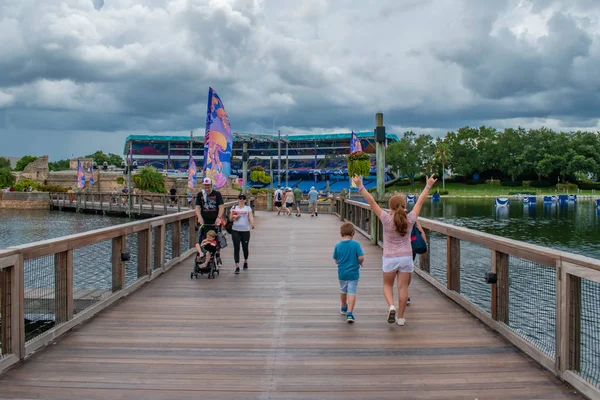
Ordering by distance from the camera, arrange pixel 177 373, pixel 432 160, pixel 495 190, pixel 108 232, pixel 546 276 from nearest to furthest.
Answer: pixel 177 373, pixel 546 276, pixel 108 232, pixel 495 190, pixel 432 160

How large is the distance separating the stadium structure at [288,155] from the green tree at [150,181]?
38.4 m

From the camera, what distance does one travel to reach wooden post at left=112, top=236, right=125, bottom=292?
724cm

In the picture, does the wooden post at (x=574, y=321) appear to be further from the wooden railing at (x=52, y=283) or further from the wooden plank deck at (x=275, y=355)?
the wooden railing at (x=52, y=283)

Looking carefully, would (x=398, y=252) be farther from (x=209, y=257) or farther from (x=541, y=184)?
(x=541, y=184)

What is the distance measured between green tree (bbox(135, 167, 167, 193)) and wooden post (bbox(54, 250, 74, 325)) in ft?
228

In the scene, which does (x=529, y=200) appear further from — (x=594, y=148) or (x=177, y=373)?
(x=177, y=373)

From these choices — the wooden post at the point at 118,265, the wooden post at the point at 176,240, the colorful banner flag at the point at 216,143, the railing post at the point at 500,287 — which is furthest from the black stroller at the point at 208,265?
the railing post at the point at 500,287

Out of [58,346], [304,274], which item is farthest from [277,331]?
[304,274]

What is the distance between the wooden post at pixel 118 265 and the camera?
7.24 meters

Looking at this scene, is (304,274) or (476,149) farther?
(476,149)

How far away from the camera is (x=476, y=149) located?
114 metres

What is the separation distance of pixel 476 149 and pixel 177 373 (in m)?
116

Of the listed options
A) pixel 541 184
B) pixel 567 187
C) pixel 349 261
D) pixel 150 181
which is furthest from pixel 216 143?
pixel 541 184

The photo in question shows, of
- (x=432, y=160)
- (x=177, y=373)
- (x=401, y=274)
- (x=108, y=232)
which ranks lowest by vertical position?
(x=177, y=373)
